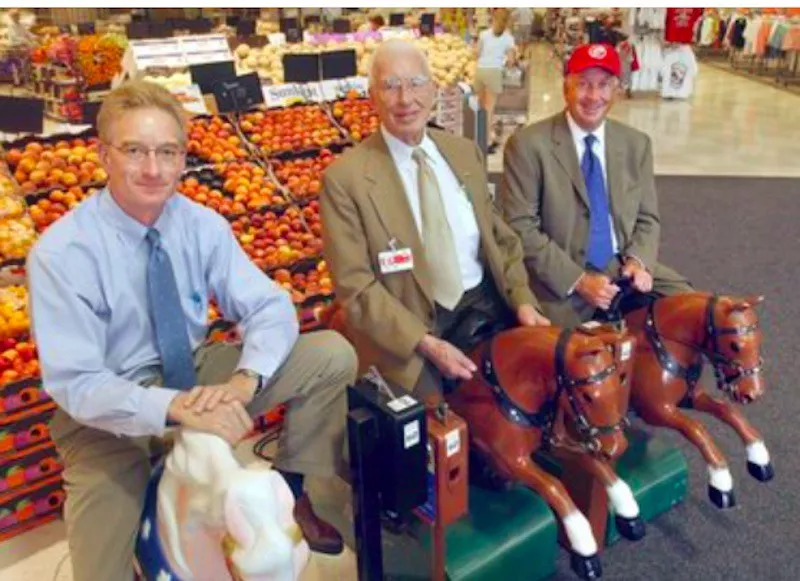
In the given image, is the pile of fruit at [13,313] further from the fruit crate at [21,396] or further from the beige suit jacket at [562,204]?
the beige suit jacket at [562,204]

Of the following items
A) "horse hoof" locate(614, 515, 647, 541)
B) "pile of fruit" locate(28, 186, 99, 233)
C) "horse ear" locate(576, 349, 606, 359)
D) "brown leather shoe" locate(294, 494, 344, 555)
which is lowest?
"brown leather shoe" locate(294, 494, 344, 555)

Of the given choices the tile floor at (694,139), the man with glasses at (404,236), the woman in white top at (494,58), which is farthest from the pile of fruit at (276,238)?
the woman in white top at (494,58)

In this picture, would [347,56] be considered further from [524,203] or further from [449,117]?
[524,203]

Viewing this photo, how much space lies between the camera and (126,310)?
192cm

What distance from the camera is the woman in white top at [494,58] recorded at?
8.98 metres

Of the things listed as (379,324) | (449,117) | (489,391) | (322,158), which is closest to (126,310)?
(379,324)

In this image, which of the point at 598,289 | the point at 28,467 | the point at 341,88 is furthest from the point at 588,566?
the point at 341,88

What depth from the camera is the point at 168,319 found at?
6.47ft

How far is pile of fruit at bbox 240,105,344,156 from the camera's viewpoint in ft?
14.8

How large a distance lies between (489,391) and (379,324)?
Answer: 0.40m

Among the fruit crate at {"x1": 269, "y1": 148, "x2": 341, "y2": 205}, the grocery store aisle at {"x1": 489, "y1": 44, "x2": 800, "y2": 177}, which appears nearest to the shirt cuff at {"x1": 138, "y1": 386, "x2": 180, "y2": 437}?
the fruit crate at {"x1": 269, "y1": 148, "x2": 341, "y2": 205}

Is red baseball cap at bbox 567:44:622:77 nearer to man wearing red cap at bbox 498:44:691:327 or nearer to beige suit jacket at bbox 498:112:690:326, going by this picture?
man wearing red cap at bbox 498:44:691:327

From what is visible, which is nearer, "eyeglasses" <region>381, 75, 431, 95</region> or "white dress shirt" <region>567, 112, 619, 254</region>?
"eyeglasses" <region>381, 75, 431, 95</region>

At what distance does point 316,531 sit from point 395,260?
0.89 metres
